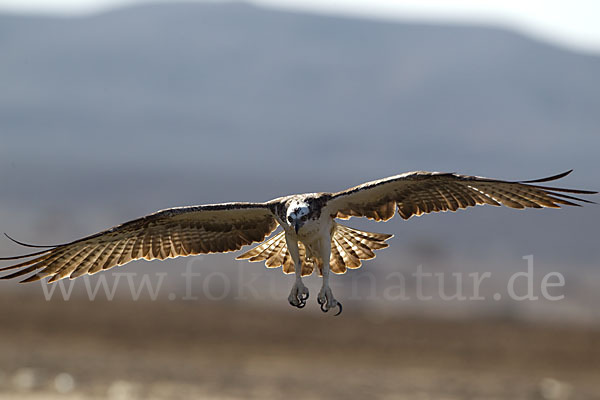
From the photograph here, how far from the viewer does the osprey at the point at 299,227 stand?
387 inches

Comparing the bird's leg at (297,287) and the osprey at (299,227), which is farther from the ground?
the osprey at (299,227)

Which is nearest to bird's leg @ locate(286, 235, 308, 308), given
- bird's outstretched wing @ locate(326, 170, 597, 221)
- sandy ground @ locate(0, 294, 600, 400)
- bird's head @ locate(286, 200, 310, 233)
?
bird's head @ locate(286, 200, 310, 233)

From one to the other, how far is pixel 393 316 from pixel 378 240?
2225 centimetres

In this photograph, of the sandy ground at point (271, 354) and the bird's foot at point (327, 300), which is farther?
the sandy ground at point (271, 354)

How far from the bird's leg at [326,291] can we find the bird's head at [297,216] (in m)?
0.62

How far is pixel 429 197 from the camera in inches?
413

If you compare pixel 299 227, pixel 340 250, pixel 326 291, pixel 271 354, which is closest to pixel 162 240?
pixel 340 250

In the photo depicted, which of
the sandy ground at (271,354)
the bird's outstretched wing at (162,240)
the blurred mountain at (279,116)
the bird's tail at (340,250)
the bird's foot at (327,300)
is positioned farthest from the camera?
the blurred mountain at (279,116)

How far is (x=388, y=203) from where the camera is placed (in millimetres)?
10492

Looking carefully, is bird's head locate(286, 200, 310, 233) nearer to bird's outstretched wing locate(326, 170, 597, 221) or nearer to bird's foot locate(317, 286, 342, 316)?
bird's outstretched wing locate(326, 170, 597, 221)

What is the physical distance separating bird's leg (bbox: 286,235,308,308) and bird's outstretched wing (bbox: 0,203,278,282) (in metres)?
0.83

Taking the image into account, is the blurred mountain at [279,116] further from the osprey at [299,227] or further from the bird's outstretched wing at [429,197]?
the bird's outstretched wing at [429,197]

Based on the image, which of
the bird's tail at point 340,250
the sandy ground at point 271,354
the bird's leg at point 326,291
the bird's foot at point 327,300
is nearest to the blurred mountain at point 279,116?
the sandy ground at point 271,354

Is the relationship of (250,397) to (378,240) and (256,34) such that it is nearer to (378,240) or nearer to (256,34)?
(378,240)
